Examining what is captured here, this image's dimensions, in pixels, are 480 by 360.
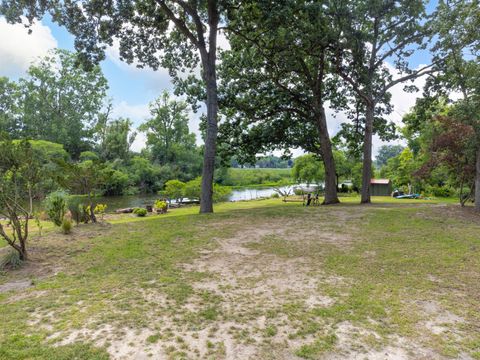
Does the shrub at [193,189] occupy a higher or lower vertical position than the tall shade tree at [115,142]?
lower

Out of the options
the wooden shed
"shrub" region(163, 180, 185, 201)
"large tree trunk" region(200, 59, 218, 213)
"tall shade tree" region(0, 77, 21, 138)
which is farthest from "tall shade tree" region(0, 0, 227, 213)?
"tall shade tree" region(0, 77, 21, 138)

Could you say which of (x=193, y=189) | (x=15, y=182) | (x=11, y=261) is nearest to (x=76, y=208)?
(x=15, y=182)

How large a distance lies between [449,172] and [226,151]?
955cm

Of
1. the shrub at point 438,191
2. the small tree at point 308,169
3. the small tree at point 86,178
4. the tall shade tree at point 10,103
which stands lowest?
the shrub at point 438,191

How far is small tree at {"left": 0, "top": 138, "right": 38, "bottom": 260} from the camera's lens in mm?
5125

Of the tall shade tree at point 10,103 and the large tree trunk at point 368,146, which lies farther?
the tall shade tree at point 10,103

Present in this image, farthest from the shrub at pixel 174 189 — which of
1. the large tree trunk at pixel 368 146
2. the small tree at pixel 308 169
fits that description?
the small tree at pixel 308 169

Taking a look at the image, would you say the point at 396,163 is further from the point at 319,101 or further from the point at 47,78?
the point at 47,78

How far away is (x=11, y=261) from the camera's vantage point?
498 centimetres

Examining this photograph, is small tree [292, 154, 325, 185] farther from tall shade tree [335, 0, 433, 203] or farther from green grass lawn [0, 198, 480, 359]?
green grass lawn [0, 198, 480, 359]

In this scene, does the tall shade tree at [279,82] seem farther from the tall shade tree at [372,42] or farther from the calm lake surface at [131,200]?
the calm lake surface at [131,200]

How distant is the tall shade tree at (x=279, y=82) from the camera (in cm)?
1072

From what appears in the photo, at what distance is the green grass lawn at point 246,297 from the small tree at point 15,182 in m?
0.65

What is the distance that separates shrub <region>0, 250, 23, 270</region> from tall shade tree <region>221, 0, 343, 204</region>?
30.0ft
